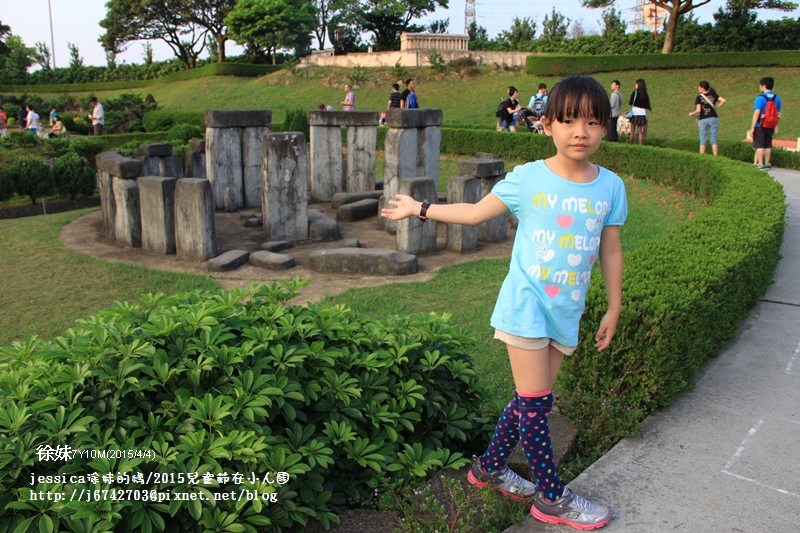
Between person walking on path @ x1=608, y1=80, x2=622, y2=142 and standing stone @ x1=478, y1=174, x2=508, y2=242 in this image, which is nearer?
standing stone @ x1=478, y1=174, x2=508, y2=242

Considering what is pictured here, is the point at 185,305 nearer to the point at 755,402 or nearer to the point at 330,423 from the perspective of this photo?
the point at 330,423

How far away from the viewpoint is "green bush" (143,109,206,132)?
2861 centimetres

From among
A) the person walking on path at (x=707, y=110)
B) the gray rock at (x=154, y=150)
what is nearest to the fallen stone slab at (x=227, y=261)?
the gray rock at (x=154, y=150)

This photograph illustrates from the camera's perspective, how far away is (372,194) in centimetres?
1157

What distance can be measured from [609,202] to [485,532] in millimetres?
1397

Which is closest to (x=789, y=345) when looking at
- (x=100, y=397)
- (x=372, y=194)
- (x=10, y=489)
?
(x=100, y=397)

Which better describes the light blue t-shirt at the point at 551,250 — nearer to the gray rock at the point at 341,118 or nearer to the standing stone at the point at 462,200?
the standing stone at the point at 462,200

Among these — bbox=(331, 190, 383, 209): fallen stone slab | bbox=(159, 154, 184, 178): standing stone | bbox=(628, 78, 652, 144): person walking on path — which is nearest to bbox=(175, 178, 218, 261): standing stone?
bbox=(331, 190, 383, 209): fallen stone slab

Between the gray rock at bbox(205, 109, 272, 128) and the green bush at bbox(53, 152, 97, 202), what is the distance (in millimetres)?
3459

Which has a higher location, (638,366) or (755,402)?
(638,366)

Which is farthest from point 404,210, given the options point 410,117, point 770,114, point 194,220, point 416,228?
point 770,114

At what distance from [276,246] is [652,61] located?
1056 inches

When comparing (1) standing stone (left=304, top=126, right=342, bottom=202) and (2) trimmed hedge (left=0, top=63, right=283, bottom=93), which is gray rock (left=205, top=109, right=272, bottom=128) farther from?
(2) trimmed hedge (left=0, top=63, right=283, bottom=93)

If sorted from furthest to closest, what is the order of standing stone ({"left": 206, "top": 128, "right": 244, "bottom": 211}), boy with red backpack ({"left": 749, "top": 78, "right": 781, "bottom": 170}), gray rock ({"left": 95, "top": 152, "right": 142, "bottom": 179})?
boy with red backpack ({"left": 749, "top": 78, "right": 781, "bottom": 170}) → standing stone ({"left": 206, "top": 128, "right": 244, "bottom": 211}) → gray rock ({"left": 95, "top": 152, "right": 142, "bottom": 179})
